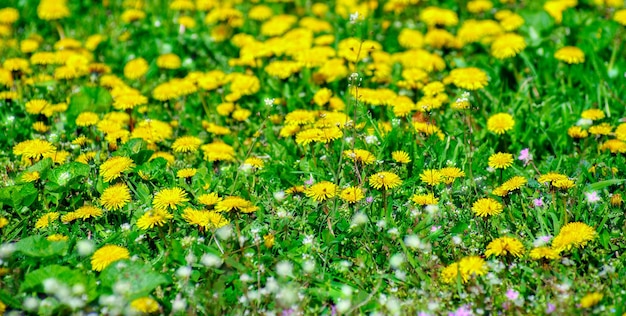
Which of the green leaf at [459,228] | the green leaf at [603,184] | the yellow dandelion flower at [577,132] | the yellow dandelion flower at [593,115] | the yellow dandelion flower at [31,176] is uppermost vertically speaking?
the yellow dandelion flower at [31,176]

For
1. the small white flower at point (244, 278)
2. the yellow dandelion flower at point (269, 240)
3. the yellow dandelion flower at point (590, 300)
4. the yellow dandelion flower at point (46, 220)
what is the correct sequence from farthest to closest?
the yellow dandelion flower at point (46, 220), the yellow dandelion flower at point (269, 240), the small white flower at point (244, 278), the yellow dandelion flower at point (590, 300)

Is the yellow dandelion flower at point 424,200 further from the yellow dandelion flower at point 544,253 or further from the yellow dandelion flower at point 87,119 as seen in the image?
the yellow dandelion flower at point 87,119

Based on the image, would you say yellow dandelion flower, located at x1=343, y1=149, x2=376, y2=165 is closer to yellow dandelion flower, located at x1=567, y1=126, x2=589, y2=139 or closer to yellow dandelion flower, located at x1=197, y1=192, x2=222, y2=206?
yellow dandelion flower, located at x1=197, y1=192, x2=222, y2=206

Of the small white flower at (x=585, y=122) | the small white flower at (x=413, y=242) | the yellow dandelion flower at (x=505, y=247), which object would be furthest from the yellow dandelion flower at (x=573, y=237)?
the small white flower at (x=585, y=122)

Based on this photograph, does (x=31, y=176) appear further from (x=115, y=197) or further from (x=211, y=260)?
(x=211, y=260)

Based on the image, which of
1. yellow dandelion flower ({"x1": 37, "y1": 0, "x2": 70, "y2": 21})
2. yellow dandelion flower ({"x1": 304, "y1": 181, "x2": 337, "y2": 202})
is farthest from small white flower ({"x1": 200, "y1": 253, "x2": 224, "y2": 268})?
yellow dandelion flower ({"x1": 37, "y1": 0, "x2": 70, "y2": 21})

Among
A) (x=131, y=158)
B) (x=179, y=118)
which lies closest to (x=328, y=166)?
(x=131, y=158)
